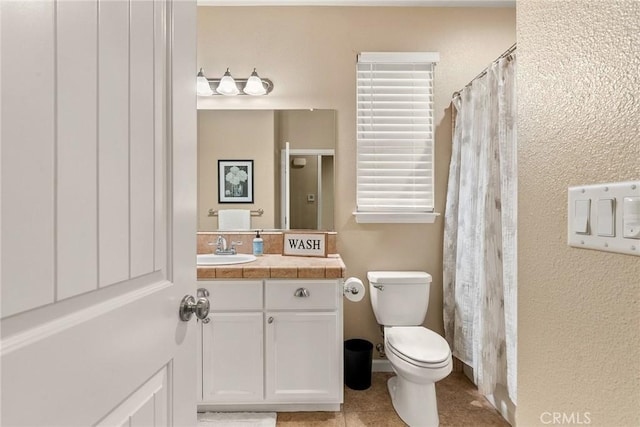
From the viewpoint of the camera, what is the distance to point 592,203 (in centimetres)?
57

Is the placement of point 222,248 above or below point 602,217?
below

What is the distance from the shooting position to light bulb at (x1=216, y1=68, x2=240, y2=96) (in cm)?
229

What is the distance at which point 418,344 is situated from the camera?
6.09 ft

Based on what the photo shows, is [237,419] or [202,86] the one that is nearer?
[237,419]

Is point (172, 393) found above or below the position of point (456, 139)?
below

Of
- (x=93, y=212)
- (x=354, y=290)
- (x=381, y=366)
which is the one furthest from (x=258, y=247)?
(x=93, y=212)

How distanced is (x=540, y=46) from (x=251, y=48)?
A: 2.08 meters

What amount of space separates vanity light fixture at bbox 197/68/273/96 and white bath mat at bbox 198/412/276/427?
2016 mm

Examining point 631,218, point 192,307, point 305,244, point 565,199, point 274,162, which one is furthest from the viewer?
point 274,162

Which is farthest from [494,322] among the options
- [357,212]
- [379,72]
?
[379,72]

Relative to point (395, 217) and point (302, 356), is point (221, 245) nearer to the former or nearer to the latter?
point (302, 356)

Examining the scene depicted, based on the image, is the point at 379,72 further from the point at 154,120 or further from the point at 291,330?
the point at 154,120

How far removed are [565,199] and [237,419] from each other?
6.27ft

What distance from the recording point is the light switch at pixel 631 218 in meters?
0.49
